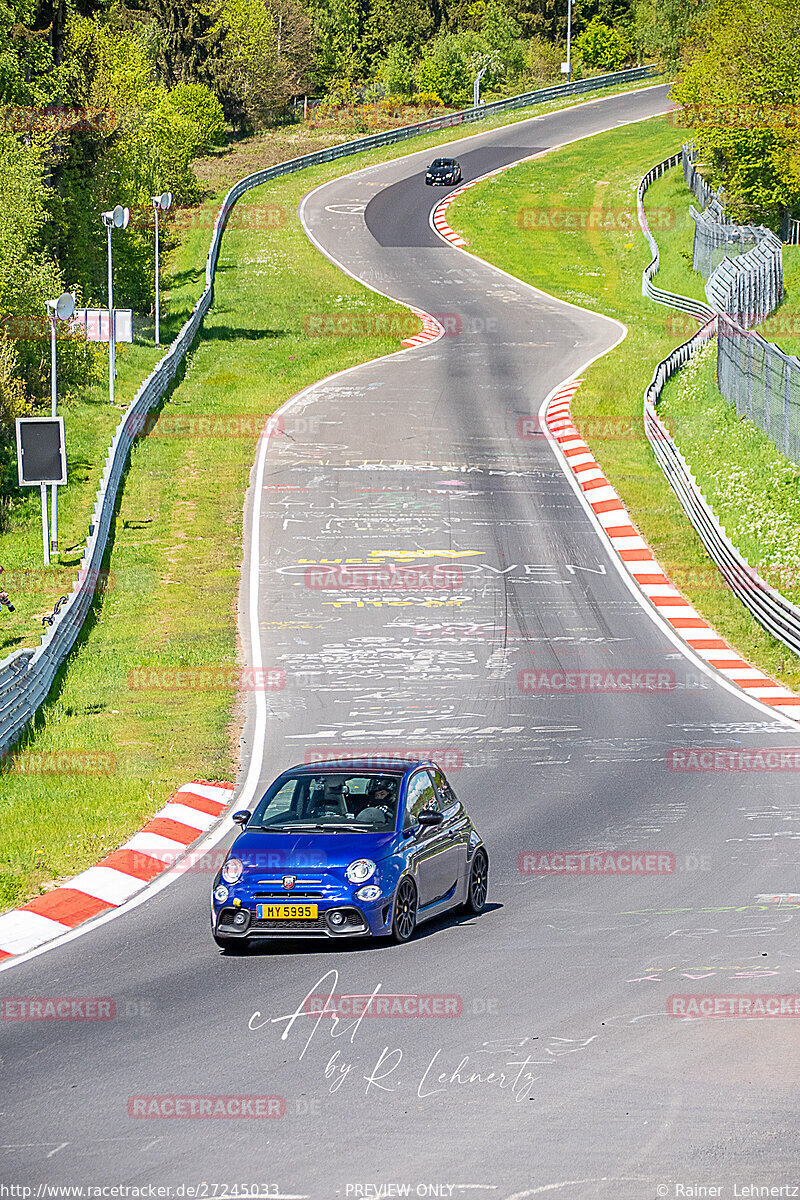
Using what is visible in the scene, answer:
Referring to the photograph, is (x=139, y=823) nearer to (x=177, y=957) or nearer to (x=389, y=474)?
(x=177, y=957)

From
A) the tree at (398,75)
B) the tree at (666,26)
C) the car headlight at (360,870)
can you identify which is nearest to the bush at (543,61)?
the tree at (666,26)

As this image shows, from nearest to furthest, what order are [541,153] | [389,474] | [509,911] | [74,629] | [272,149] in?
[509,911], [74,629], [389,474], [541,153], [272,149]

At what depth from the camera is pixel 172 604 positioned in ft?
95.6

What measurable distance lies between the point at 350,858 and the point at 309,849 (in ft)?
1.27

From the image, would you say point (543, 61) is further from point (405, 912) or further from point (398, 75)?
point (405, 912)

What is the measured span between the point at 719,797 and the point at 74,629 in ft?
40.2

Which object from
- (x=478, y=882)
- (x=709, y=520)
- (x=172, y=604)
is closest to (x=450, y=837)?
(x=478, y=882)

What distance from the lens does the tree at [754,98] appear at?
61750mm

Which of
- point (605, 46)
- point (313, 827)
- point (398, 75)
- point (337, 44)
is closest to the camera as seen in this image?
point (313, 827)

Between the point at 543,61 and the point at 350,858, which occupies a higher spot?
the point at 543,61

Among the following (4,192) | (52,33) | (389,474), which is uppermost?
(52,33)

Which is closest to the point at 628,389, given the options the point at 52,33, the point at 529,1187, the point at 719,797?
the point at 52,33

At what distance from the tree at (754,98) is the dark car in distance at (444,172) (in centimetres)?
2056

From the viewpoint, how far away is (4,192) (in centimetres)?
4403
